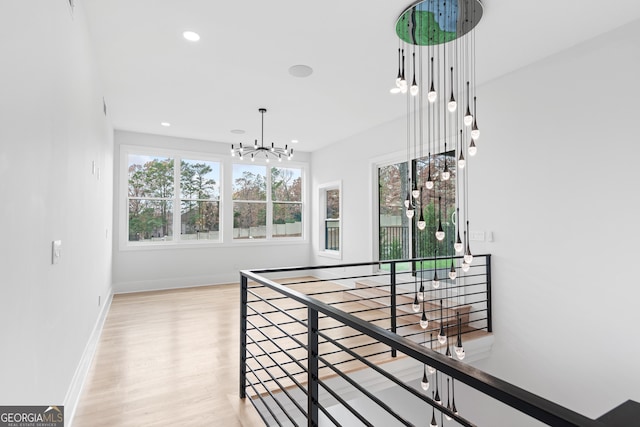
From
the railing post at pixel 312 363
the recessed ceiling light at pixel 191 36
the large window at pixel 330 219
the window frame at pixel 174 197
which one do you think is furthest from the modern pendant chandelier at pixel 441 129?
the window frame at pixel 174 197

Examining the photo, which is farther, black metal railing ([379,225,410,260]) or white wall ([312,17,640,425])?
black metal railing ([379,225,410,260])

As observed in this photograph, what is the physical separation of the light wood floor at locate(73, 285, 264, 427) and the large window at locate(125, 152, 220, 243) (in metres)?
1.73

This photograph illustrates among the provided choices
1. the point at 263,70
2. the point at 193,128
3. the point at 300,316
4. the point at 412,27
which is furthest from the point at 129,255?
the point at 412,27

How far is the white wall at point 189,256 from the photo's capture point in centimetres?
591

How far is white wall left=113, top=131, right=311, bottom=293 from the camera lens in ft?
19.4

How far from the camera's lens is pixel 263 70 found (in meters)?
3.58

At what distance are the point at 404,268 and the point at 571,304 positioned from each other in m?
2.29

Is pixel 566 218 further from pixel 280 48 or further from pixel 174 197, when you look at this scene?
pixel 174 197

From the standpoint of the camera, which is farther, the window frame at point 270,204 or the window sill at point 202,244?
the window frame at point 270,204

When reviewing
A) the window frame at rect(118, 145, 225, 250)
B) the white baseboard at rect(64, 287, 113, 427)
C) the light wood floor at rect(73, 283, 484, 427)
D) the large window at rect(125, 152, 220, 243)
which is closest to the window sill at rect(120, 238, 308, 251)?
the window frame at rect(118, 145, 225, 250)

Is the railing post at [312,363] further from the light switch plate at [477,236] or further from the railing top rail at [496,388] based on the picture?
the light switch plate at [477,236]

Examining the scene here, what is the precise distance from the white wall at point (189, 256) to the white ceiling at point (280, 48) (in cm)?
151

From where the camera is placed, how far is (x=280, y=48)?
124 inches

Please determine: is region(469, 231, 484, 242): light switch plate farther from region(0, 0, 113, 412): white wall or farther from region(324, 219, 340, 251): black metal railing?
region(0, 0, 113, 412): white wall
